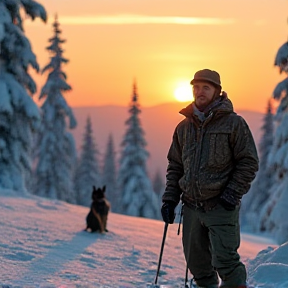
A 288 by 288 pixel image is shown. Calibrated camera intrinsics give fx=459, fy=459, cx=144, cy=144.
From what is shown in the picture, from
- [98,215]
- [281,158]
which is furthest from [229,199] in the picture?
[281,158]

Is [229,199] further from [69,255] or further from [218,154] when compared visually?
[69,255]

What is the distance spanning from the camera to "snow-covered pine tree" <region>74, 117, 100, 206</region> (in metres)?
44.6

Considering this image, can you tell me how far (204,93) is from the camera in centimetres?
459

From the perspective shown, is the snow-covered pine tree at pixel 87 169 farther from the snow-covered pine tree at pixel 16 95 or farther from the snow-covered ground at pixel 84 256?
the snow-covered ground at pixel 84 256

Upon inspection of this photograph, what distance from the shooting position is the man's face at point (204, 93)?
4.58 metres

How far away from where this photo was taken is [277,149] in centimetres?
1798

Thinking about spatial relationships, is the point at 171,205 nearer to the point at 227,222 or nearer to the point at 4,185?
the point at 227,222

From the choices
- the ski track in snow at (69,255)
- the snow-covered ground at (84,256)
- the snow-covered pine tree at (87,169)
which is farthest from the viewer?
the snow-covered pine tree at (87,169)

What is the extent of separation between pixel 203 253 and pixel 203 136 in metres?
1.25

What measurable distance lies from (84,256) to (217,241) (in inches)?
151

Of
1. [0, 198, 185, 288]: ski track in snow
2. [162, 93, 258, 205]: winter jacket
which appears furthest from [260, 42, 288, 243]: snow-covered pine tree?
[162, 93, 258, 205]: winter jacket

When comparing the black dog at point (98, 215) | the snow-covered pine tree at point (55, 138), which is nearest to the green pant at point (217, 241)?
the black dog at point (98, 215)

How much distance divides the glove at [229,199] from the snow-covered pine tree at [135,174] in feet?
98.6

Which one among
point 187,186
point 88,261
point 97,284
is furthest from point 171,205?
point 88,261
